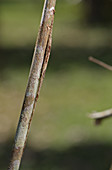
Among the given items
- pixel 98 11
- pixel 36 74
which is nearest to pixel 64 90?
pixel 98 11

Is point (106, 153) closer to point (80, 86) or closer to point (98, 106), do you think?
point (98, 106)

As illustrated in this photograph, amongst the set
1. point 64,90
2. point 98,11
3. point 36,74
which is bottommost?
point 64,90

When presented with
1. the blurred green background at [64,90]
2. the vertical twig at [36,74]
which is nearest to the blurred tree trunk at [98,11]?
the blurred green background at [64,90]

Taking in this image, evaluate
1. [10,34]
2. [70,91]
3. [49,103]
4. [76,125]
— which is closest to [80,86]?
[70,91]

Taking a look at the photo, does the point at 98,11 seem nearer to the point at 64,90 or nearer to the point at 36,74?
the point at 64,90

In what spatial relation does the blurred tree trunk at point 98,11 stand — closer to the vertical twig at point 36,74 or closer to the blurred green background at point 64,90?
the blurred green background at point 64,90

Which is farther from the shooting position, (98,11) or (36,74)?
(98,11)
